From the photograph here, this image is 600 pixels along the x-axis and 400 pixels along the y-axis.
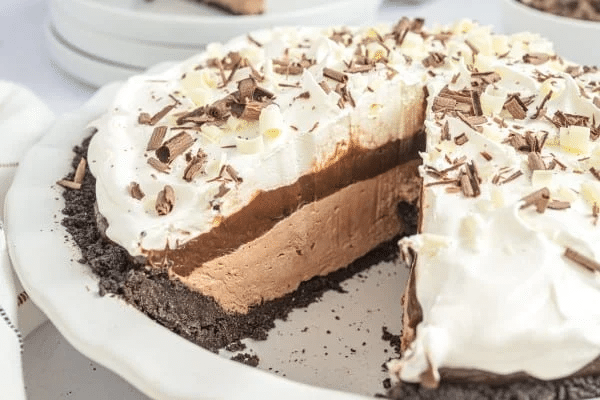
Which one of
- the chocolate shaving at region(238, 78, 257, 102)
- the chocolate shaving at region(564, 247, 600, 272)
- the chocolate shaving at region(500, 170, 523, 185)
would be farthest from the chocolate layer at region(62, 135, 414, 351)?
the chocolate shaving at region(564, 247, 600, 272)

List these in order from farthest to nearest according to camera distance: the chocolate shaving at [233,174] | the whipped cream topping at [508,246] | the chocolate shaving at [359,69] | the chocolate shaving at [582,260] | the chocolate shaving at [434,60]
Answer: the chocolate shaving at [434,60], the chocolate shaving at [359,69], the chocolate shaving at [233,174], the chocolate shaving at [582,260], the whipped cream topping at [508,246]

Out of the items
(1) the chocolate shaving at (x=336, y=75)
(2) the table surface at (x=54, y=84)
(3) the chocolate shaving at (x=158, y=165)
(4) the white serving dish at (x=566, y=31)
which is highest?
(1) the chocolate shaving at (x=336, y=75)

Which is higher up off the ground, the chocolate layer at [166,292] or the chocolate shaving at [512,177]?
the chocolate shaving at [512,177]

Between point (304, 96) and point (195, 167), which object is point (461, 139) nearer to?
point (304, 96)

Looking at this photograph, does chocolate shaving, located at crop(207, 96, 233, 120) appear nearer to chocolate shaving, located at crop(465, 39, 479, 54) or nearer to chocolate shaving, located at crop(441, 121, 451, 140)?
chocolate shaving, located at crop(441, 121, 451, 140)

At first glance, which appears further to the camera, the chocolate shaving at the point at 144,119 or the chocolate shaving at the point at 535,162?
the chocolate shaving at the point at 144,119

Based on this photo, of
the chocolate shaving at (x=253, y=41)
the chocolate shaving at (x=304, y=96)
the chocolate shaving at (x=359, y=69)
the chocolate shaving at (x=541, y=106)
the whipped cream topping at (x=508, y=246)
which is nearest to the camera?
the whipped cream topping at (x=508, y=246)

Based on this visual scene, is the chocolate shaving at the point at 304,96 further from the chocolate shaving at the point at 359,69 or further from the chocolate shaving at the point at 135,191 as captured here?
the chocolate shaving at the point at 135,191

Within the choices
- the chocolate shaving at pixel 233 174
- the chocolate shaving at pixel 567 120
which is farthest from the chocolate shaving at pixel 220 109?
the chocolate shaving at pixel 567 120
